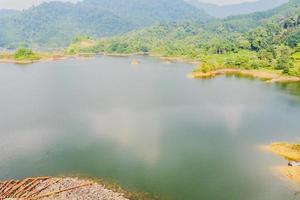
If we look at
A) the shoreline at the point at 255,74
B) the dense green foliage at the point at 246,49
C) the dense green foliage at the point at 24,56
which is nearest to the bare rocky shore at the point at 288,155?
the shoreline at the point at 255,74

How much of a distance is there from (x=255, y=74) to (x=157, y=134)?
165 feet

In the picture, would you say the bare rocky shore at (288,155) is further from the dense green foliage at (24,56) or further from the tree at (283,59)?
the dense green foliage at (24,56)

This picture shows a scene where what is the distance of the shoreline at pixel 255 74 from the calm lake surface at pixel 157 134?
5.49 meters

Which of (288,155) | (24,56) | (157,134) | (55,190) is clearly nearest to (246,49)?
(24,56)

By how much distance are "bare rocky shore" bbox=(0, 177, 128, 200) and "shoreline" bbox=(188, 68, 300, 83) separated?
182ft

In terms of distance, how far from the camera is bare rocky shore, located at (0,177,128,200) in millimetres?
23891

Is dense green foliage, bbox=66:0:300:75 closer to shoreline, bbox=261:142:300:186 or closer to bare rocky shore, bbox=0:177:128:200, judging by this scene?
shoreline, bbox=261:142:300:186

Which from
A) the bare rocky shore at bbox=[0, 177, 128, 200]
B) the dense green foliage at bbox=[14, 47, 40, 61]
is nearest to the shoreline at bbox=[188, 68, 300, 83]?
the bare rocky shore at bbox=[0, 177, 128, 200]

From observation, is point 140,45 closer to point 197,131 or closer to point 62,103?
point 62,103

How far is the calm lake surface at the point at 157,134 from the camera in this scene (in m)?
27.9

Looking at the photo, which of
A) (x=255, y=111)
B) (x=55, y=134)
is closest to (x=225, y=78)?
(x=255, y=111)

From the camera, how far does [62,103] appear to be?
52.7 m

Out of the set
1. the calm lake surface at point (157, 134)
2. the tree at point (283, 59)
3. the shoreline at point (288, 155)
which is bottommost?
the shoreline at point (288, 155)

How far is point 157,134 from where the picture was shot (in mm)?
38406
